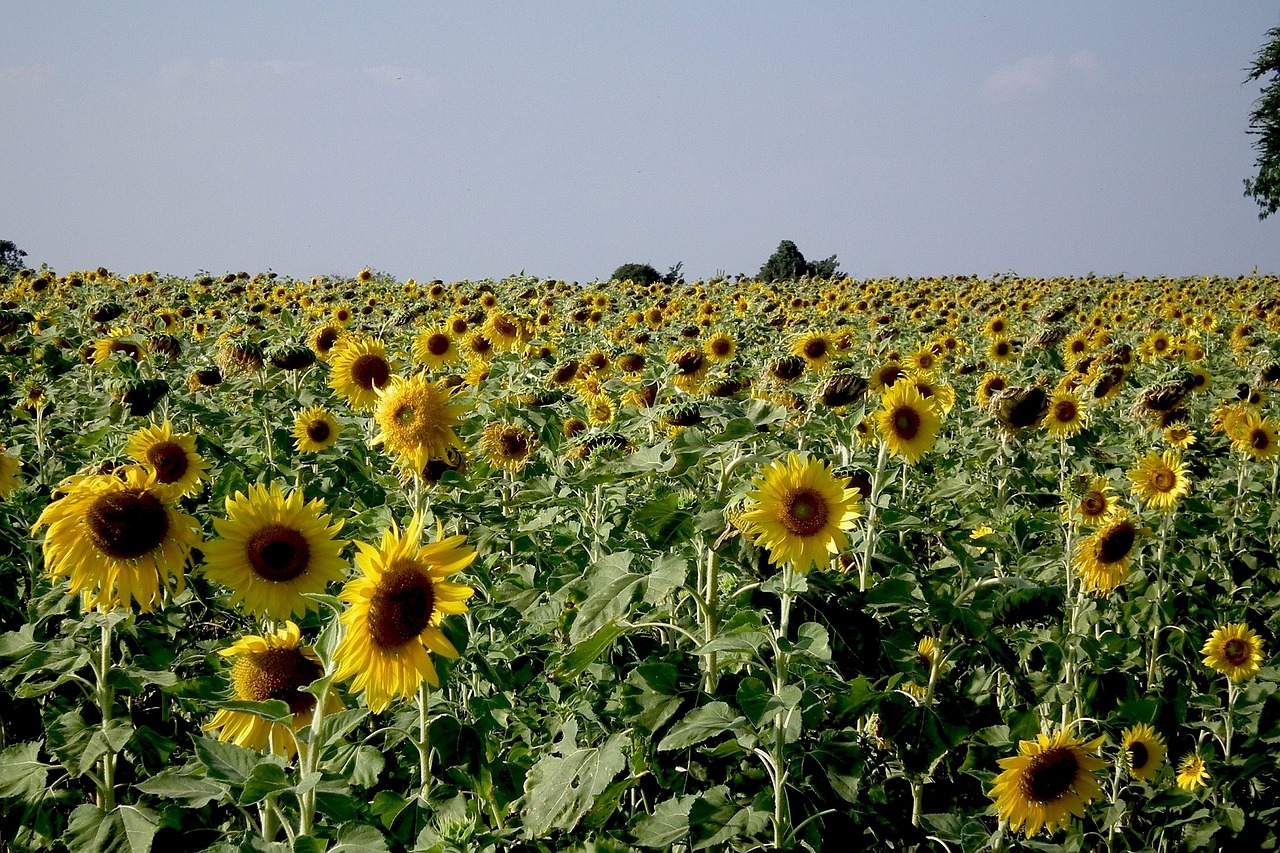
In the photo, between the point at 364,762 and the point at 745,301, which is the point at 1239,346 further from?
the point at 364,762

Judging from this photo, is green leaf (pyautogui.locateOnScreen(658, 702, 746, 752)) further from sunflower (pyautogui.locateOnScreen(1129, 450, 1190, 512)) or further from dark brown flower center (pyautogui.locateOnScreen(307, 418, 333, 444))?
sunflower (pyautogui.locateOnScreen(1129, 450, 1190, 512))

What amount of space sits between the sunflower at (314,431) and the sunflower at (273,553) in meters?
2.08

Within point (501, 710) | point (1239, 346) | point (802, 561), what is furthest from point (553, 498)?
point (1239, 346)

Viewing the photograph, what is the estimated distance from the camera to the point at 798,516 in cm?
217

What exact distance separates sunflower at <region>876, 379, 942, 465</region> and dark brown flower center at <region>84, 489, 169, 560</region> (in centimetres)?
239

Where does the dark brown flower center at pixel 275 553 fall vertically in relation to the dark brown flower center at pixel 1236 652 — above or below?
above

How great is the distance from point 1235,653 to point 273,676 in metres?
3.80

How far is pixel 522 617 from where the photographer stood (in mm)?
2824

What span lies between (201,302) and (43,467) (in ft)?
23.5

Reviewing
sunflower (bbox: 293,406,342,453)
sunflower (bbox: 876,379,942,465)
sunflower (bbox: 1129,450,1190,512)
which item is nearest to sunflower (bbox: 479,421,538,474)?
sunflower (bbox: 293,406,342,453)

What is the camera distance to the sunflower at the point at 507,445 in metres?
4.11

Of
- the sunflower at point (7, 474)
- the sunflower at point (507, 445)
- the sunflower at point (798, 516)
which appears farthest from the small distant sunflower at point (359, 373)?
the sunflower at point (798, 516)

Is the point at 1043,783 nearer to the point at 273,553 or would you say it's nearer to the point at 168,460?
the point at 273,553

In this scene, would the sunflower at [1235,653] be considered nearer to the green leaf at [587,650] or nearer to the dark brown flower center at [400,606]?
the green leaf at [587,650]
